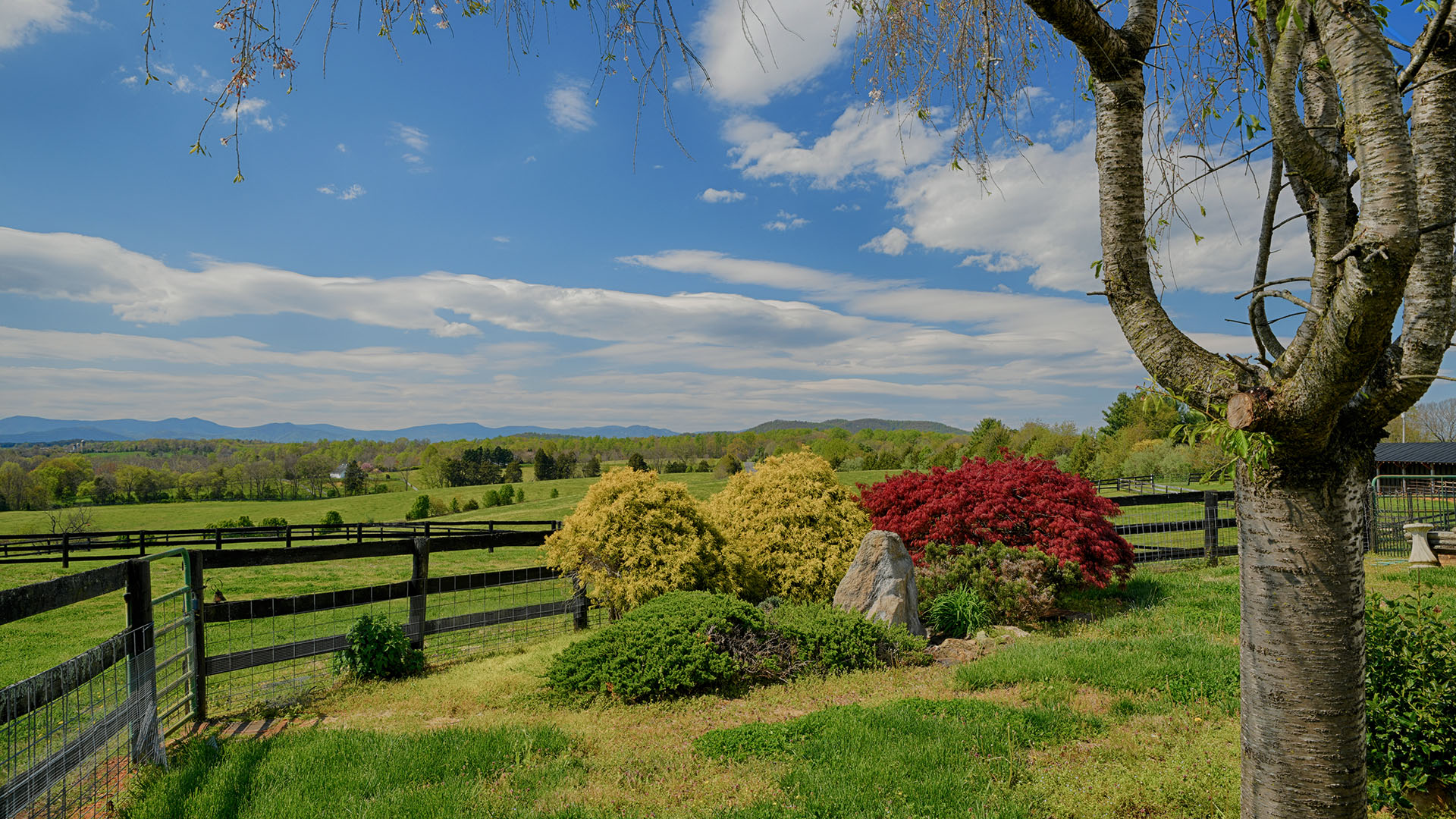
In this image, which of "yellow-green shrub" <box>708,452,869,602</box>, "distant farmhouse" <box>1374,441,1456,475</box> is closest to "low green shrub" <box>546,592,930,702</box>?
"yellow-green shrub" <box>708,452,869,602</box>

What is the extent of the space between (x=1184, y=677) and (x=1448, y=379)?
3.87 m

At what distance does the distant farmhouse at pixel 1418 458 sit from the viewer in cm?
3234

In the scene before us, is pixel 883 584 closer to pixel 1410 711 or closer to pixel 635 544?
pixel 635 544

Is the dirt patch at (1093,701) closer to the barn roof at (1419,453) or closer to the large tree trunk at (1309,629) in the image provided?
the large tree trunk at (1309,629)

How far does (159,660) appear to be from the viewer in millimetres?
5164

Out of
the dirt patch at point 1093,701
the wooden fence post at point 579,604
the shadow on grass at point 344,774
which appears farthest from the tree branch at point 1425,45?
the wooden fence post at point 579,604

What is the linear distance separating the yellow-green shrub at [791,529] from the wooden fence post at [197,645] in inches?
193

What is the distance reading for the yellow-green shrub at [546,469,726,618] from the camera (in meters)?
7.29

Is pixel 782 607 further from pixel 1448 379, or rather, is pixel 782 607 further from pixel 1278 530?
pixel 1448 379

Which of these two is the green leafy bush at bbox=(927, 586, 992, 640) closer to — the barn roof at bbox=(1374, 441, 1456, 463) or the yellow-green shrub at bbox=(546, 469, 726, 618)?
the yellow-green shrub at bbox=(546, 469, 726, 618)

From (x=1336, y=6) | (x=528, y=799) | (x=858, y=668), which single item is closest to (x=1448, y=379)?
(x=1336, y=6)

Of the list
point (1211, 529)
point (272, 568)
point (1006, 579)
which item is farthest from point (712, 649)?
point (272, 568)

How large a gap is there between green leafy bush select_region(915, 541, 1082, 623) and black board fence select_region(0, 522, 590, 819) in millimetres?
4612

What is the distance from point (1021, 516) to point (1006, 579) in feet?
3.21
